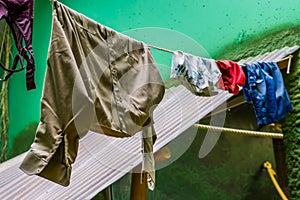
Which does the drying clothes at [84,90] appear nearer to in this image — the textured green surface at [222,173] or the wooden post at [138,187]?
the wooden post at [138,187]

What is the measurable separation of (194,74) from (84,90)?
0.75m

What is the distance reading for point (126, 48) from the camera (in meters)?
1.70

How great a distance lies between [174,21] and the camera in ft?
13.6

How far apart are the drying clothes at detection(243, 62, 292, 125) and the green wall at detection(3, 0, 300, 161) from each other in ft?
3.68

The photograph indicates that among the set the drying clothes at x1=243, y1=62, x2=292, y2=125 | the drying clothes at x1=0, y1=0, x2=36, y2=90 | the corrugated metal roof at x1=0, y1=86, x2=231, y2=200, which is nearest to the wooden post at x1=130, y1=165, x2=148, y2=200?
the corrugated metal roof at x1=0, y1=86, x2=231, y2=200

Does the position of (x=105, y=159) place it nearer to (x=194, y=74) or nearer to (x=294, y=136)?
(x=194, y=74)

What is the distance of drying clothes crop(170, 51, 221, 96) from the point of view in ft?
6.50

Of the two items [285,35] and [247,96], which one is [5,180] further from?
[285,35]

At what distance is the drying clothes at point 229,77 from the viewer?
7.13 feet

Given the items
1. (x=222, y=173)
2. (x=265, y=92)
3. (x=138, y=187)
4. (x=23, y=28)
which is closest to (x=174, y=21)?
(x=222, y=173)

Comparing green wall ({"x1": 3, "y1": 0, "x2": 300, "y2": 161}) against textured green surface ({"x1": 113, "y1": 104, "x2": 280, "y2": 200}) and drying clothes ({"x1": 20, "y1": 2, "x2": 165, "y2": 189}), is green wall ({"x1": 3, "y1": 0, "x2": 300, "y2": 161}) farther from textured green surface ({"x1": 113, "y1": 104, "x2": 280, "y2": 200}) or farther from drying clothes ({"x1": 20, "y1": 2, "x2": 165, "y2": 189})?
drying clothes ({"x1": 20, "y1": 2, "x2": 165, "y2": 189})

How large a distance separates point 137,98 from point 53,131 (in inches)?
16.9

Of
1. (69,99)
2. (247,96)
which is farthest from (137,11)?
(69,99)

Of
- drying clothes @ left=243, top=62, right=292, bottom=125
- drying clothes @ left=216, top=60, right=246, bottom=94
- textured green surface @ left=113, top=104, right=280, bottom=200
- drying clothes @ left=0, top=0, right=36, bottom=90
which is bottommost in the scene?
textured green surface @ left=113, top=104, right=280, bottom=200
